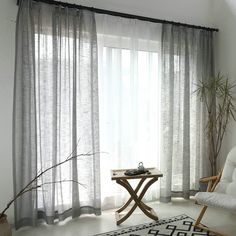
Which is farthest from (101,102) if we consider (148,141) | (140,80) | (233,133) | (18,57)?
(233,133)

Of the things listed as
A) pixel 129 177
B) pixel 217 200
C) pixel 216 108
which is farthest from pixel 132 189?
pixel 216 108

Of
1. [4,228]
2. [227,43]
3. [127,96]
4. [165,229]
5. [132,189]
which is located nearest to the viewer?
[4,228]

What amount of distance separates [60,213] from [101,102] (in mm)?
1364

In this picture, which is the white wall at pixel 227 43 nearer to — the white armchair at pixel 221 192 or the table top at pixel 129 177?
the white armchair at pixel 221 192

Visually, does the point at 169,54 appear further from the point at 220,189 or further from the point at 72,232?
the point at 72,232

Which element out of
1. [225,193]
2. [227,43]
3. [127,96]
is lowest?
[225,193]

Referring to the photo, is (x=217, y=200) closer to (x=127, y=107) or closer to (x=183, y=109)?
(x=183, y=109)

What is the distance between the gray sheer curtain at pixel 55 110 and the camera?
2822 millimetres

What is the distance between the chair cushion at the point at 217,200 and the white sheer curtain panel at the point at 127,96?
988 mm

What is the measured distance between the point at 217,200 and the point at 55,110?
6.25ft

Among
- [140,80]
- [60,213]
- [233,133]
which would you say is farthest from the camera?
[233,133]

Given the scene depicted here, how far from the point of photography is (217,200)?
2666 millimetres

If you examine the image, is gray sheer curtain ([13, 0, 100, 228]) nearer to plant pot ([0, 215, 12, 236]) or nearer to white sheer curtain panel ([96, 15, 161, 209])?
white sheer curtain panel ([96, 15, 161, 209])

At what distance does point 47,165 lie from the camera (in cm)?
296
